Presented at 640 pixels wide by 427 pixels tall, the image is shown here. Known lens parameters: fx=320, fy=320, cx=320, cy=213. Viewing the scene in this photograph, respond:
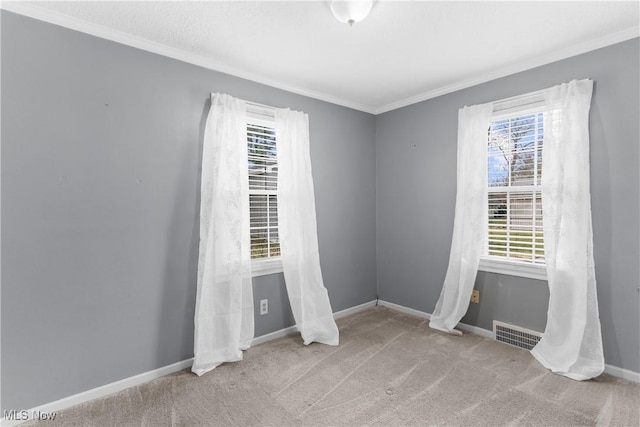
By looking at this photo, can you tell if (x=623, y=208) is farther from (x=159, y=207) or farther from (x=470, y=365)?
(x=159, y=207)

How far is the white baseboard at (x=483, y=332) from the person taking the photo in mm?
2285

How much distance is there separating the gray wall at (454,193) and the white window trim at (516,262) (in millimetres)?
65

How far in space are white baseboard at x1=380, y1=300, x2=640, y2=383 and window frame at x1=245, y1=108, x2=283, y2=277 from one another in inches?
64.1

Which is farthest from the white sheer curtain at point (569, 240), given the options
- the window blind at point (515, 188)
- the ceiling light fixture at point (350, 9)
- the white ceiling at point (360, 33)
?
the ceiling light fixture at point (350, 9)

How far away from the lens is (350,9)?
181 centimetres

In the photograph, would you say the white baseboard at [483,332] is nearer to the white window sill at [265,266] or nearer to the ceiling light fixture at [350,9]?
the white window sill at [265,266]

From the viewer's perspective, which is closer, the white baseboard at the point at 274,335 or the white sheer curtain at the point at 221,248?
the white sheer curtain at the point at 221,248

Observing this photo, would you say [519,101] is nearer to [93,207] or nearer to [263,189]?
[263,189]

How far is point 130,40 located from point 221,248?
5.33ft

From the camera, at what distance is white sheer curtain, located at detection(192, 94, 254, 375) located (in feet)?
8.15

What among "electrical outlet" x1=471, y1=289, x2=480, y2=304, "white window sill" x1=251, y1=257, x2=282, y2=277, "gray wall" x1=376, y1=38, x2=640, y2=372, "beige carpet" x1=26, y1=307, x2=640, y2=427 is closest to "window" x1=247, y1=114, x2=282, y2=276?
"white window sill" x1=251, y1=257, x2=282, y2=277

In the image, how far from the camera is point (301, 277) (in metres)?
3.01

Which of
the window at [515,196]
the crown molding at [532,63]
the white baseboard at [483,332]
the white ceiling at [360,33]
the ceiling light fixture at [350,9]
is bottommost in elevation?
the white baseboard at [483,332]

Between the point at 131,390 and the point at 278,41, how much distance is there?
269 cm
